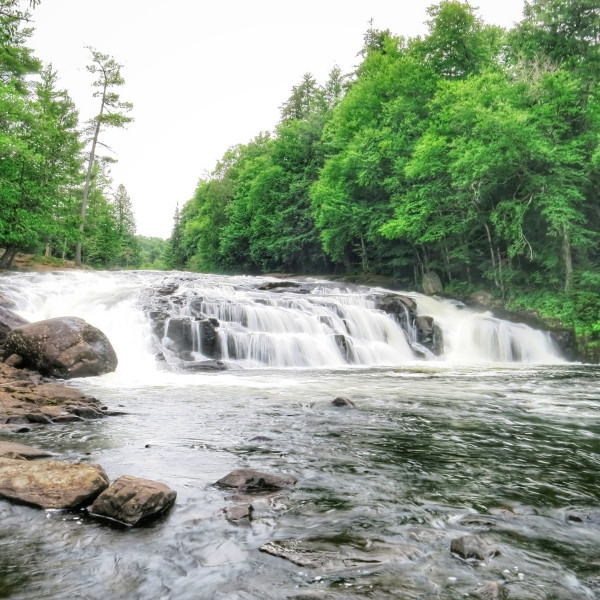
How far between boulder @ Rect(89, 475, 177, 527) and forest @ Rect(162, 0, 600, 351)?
56.9ft

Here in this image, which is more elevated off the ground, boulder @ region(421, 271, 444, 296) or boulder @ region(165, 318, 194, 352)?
boulder @ region(421, 271, 444, 296)

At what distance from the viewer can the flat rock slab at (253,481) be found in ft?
13.8

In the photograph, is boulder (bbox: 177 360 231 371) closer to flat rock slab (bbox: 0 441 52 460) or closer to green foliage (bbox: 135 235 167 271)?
flat rock slab (bbox: 0 441 52 460)

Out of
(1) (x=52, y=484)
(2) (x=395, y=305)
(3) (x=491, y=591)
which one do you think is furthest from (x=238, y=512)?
(2) (x=395, y=305)

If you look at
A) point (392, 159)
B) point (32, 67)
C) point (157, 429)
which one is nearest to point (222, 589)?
point (157, 429)

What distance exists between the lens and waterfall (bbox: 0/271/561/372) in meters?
14.5

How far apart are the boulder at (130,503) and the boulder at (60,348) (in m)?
7.86

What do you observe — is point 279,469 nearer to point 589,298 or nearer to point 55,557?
point 55,557

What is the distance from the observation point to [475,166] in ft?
59.0

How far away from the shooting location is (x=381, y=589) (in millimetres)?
2627

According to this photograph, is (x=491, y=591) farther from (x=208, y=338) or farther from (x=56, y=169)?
(x=56, y=169)

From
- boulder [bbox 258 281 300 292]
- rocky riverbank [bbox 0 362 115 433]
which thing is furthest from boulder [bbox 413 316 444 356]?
rocky riverbank [bbox 0 362 115 433]

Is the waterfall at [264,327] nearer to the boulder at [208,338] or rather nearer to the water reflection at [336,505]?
the boulder at [208,338]

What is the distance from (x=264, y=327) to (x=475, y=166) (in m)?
10.3
